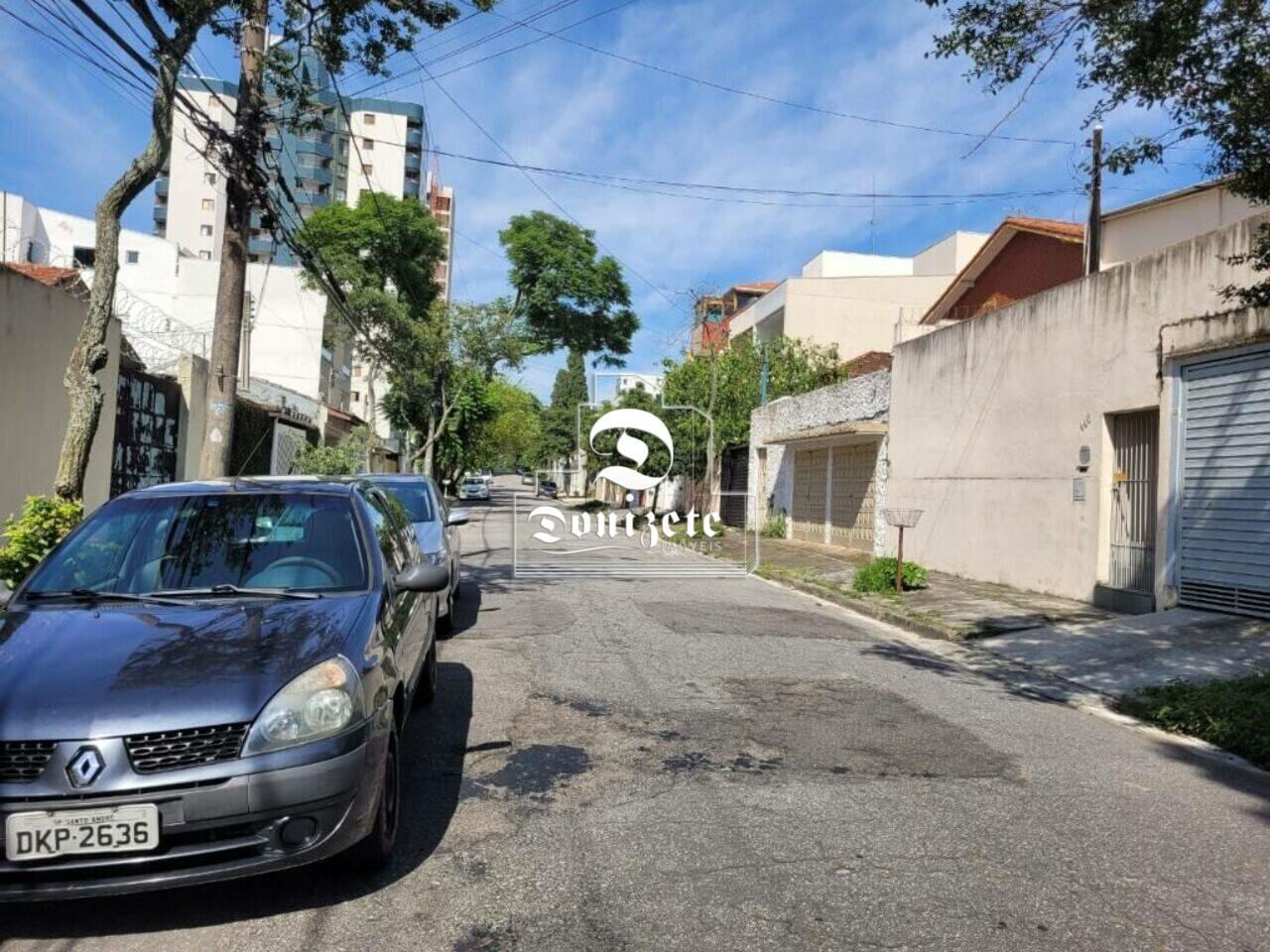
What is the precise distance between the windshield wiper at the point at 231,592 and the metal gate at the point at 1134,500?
10.4 m

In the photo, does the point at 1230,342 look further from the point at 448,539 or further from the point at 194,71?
the point at 194,71

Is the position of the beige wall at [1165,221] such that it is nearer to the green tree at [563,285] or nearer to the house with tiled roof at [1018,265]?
the house with tiled roof at [1018,265]

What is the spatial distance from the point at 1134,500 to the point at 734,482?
2133cm

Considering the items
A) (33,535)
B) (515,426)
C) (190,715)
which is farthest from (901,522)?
(515,426)

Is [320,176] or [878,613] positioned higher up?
[320,176]

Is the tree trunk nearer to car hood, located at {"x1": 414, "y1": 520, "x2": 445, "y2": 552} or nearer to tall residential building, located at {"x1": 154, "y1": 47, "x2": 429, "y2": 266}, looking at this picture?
car hood, located at {"x1": 414, "y1": 520, "x2": 445, "y2": 552}

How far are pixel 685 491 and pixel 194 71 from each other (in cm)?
3051

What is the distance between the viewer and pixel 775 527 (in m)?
27.4

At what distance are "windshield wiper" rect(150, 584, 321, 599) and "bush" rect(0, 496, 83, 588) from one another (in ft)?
12.7

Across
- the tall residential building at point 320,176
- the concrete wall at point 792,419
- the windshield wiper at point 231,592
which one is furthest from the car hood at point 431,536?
the tall residential building at point 320,176

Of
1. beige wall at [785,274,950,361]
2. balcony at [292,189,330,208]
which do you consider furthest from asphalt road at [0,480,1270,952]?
balcony at [292,189,330,208]

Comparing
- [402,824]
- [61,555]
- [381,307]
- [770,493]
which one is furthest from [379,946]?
[381,307]

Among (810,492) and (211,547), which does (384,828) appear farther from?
(810,492)

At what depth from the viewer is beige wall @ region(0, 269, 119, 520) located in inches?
401
